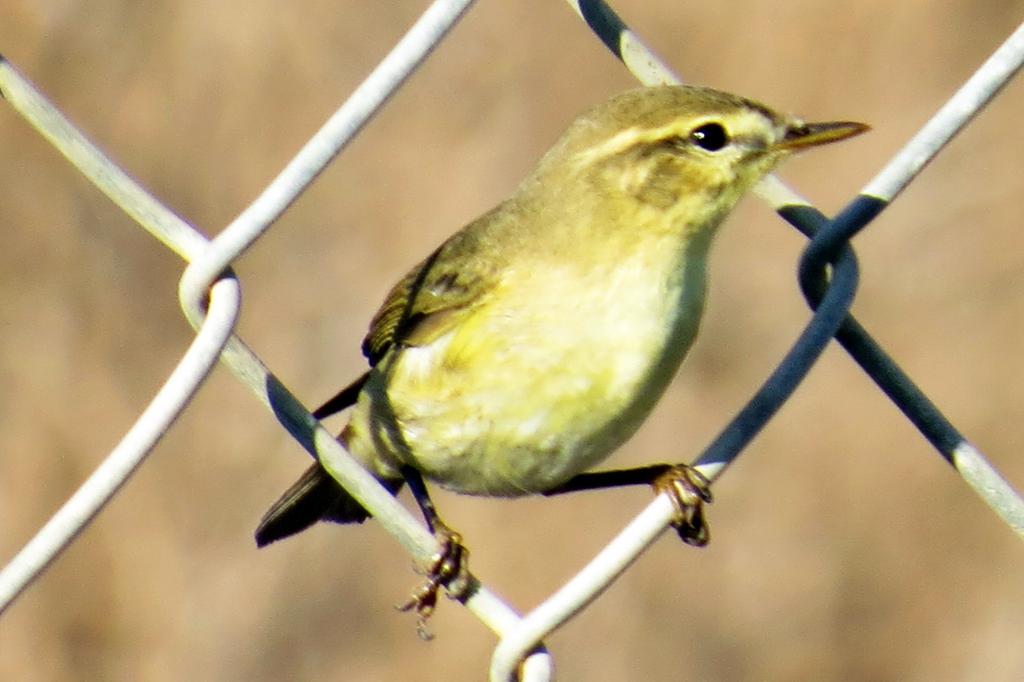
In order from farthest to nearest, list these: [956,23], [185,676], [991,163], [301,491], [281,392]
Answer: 1. [956,23]
2. [991,163]
3. [185,676]
4. [301,491]
5. [281,392]

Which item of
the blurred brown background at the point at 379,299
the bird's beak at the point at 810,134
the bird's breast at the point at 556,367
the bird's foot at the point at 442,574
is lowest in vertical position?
the blurred brown background at the point at 379,299

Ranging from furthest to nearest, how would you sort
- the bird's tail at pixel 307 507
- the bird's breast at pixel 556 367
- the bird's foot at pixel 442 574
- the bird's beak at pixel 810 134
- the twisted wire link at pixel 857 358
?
the bird's tail at pixel 307 507
the bird's breast at pixel 556 367
the bird's beak at pixel 810 134
the bird's foot at pixel 442 574
the twisted wire link at pixel 857 358

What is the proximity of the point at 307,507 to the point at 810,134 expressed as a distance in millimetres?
1363

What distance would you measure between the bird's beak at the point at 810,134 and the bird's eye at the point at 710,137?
0.10 metres

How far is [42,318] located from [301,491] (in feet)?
14.1

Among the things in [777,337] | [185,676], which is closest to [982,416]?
[777,337]

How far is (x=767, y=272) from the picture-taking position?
7.70m

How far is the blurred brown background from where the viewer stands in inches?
281

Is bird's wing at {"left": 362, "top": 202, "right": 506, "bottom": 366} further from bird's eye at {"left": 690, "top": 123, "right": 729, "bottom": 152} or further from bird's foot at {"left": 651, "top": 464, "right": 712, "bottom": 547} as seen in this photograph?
bird's foot at {"left": 651, "top": 464, "right": 712, "bottom": 547}

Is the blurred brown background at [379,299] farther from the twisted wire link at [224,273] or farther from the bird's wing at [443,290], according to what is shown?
the twisted wire link at [224,273]

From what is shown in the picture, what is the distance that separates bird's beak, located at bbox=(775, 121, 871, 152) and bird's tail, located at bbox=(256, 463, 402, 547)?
45.2 inches

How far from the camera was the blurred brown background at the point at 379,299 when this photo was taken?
7145 mm

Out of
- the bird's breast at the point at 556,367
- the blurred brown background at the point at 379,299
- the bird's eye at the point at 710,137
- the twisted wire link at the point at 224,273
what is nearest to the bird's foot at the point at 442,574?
the bird's breast at the point at 556,367

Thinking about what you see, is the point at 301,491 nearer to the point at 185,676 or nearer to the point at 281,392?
the point at 281,392
